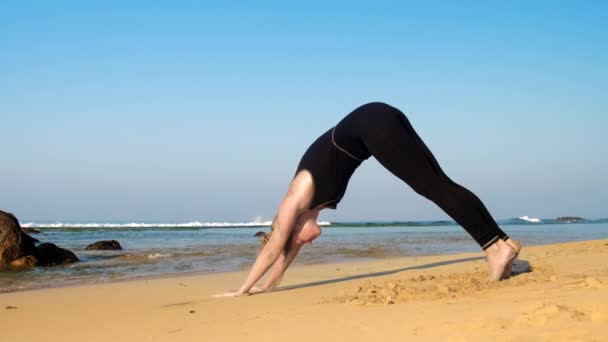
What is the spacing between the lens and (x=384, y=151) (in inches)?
164

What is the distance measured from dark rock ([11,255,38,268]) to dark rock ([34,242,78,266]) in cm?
10

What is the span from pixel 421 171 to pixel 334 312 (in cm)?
132

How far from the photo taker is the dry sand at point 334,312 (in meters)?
2.55

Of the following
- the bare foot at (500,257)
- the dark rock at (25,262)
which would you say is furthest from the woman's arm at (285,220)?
the dark rock at (25,262)

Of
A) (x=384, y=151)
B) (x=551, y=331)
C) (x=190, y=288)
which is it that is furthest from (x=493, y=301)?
(x=190, y=288)

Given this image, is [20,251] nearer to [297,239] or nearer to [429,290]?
[297,239]

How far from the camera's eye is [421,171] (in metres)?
4.12

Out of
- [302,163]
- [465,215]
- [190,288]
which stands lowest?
[190,288]

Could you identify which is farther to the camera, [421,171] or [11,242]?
[11,242]

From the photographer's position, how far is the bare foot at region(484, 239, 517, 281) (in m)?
4.16

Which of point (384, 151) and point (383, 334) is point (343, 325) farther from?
point (384, 151)

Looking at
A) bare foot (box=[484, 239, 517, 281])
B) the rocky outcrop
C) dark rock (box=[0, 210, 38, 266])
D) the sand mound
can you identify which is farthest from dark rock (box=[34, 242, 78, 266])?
bare foot (box=[484, 239, 517, 281])

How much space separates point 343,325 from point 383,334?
1.04ft

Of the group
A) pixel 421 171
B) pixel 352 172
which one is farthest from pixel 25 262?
pixel 421 171
